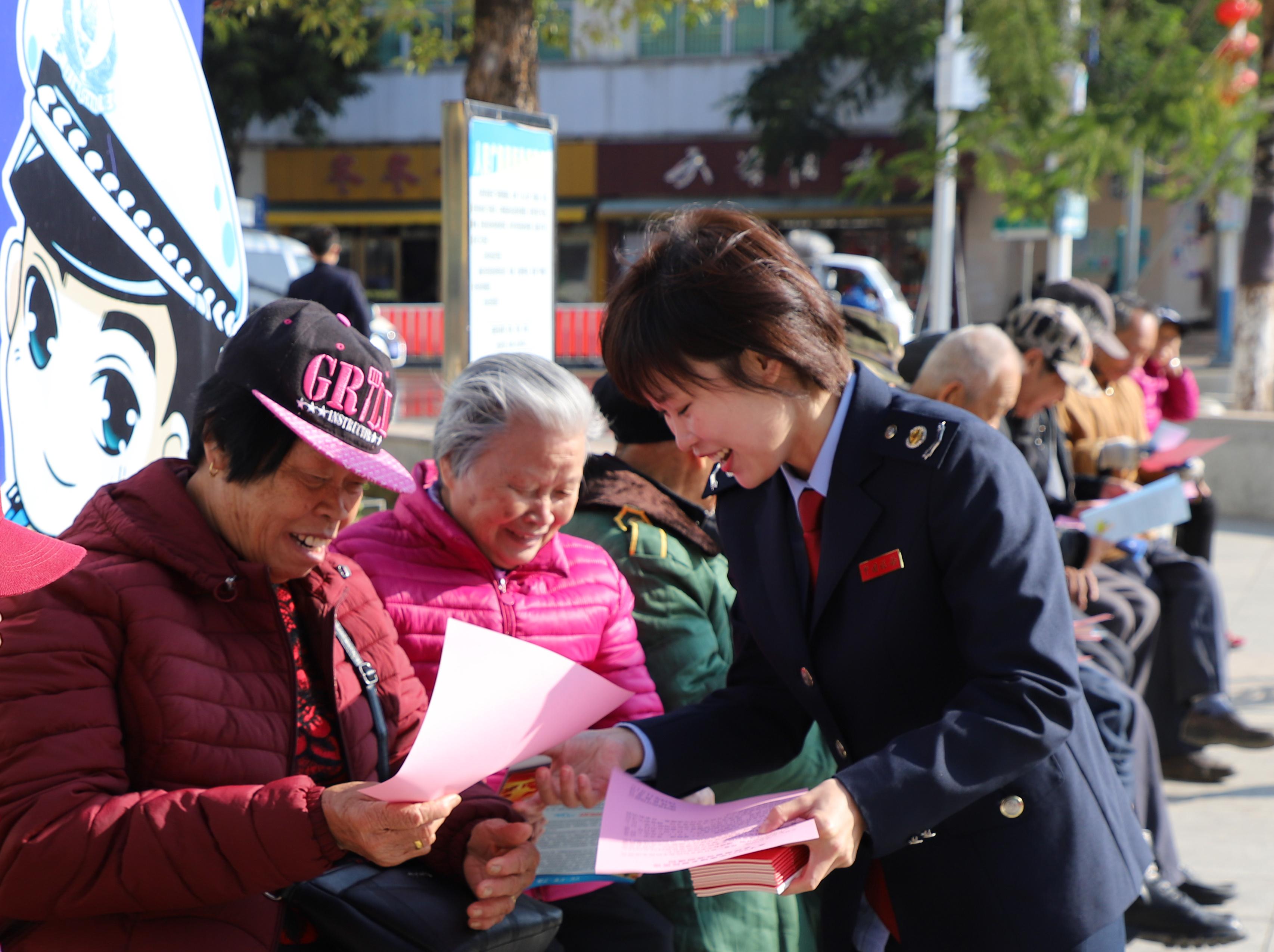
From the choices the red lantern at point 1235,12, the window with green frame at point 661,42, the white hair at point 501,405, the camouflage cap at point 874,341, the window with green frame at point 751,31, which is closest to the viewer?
the white hair at point 501,405

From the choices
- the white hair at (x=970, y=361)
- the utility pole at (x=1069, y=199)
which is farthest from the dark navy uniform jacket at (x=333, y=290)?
the white hair at (x=970, y=361)

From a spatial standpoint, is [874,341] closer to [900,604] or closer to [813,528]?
[813,528]

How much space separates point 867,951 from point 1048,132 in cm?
723

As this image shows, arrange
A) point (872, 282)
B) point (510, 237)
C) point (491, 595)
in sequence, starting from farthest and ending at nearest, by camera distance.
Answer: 1. point (872, 282)
2. point (510, 237)
3. point (491, 595)

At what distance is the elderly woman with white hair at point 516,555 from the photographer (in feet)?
8.41

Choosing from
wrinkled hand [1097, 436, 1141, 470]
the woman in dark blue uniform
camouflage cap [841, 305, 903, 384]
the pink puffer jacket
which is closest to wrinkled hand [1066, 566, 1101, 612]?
wrinkled hand [1097, 436, 1141, 470]

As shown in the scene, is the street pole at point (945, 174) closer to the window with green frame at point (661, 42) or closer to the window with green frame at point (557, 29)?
the window with green frame at point (557, 29)

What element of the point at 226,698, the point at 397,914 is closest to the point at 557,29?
the point at 226,698

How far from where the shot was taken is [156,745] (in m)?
1.79

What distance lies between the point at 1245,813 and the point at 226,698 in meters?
4.18

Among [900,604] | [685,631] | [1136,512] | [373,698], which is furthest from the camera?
[1136,512]

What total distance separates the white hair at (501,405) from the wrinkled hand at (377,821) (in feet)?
3.45

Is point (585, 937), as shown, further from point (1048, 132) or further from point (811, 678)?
point (1048, 132)

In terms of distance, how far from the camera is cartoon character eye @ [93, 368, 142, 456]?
8.27 feet
